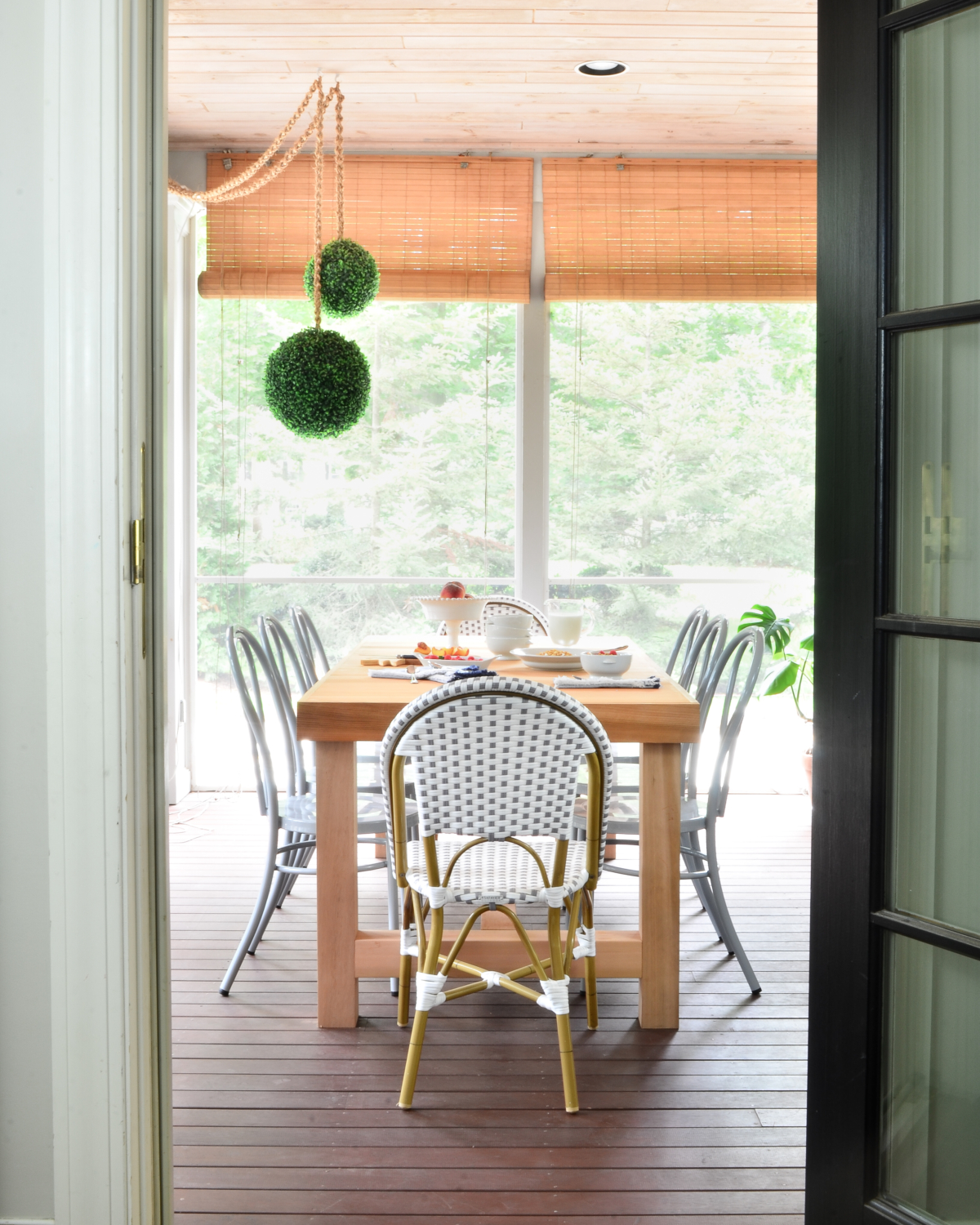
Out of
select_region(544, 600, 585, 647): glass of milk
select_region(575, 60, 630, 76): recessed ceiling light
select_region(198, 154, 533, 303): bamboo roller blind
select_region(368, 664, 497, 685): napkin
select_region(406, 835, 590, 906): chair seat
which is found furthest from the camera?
select_region(198, 154, 533, 303): bamboo roller blind

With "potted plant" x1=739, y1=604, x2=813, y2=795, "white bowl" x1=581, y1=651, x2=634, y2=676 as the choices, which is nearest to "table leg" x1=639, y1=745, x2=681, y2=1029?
"white bowl" x1=581, y1=651, x2=634, y2=676

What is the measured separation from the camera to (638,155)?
198 inches

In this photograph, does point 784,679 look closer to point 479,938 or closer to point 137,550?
point 479,938

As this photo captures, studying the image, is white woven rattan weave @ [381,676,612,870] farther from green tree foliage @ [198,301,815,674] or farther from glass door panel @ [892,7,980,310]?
green tree foliage @ [198,301,815,674]

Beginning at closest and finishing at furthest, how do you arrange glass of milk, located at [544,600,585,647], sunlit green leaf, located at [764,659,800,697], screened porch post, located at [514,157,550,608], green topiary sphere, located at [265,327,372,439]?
1. glass of milk, located at [544,600,585,647]
2. green topiary sphere, located at [265,327,372,439]
3. sunlit green leaf, located at [764,659,800,697]
4. screened porch post, located at [514,157,550,608]

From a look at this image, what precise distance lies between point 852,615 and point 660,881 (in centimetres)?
143

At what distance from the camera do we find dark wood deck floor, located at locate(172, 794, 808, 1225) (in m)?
2.02

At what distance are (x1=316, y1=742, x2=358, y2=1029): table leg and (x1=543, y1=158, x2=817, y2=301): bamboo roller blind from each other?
3054 mm

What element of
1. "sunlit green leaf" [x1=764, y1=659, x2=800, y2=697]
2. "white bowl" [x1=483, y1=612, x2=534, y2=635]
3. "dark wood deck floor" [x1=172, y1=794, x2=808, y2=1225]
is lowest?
"dark wood deck floor" [x1=172, y1=794, x2=808, y2=1225]

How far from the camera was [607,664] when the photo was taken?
304 cm

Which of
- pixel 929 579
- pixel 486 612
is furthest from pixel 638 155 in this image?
pixel 929 579

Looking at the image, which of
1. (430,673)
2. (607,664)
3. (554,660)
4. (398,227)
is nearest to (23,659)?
(430,673)

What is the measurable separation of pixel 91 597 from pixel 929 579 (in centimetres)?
108

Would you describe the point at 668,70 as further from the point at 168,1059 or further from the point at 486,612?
the point at 168,1059
